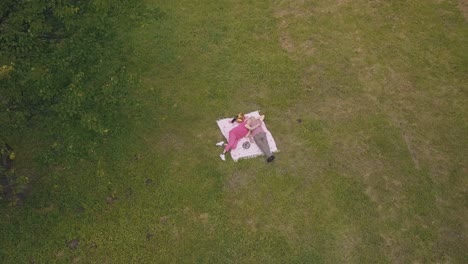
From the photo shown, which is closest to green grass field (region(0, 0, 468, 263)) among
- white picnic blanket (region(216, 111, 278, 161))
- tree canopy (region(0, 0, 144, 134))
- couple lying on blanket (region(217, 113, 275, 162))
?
white picnic blanket (region(216, 111, 278, 161))

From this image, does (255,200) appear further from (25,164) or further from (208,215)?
(25,164)

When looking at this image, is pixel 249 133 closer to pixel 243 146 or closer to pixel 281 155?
pixel 243 146

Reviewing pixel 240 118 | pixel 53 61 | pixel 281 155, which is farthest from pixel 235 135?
pixel 53 61

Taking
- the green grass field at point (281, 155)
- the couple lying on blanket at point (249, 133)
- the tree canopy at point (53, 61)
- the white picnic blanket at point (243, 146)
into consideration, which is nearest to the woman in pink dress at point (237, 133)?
the couple lying on blanket at point (249, 133)

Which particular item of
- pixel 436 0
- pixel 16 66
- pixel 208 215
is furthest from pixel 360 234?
pixel 436 0

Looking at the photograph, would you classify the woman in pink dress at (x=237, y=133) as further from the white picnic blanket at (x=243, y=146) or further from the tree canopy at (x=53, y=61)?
the tree canopy at (x=53, y=61)

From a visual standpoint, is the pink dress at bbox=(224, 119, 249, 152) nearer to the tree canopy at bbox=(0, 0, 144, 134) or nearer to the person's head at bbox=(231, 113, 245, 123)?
the person's head at bbox=(231, 113, 245, 123)

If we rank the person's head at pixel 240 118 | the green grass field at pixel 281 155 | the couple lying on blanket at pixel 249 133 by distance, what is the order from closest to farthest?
the green grass field at pixel 281 155 < the couple lying on blanket at pixel 249 133 < the person's head at pixel 240 118
